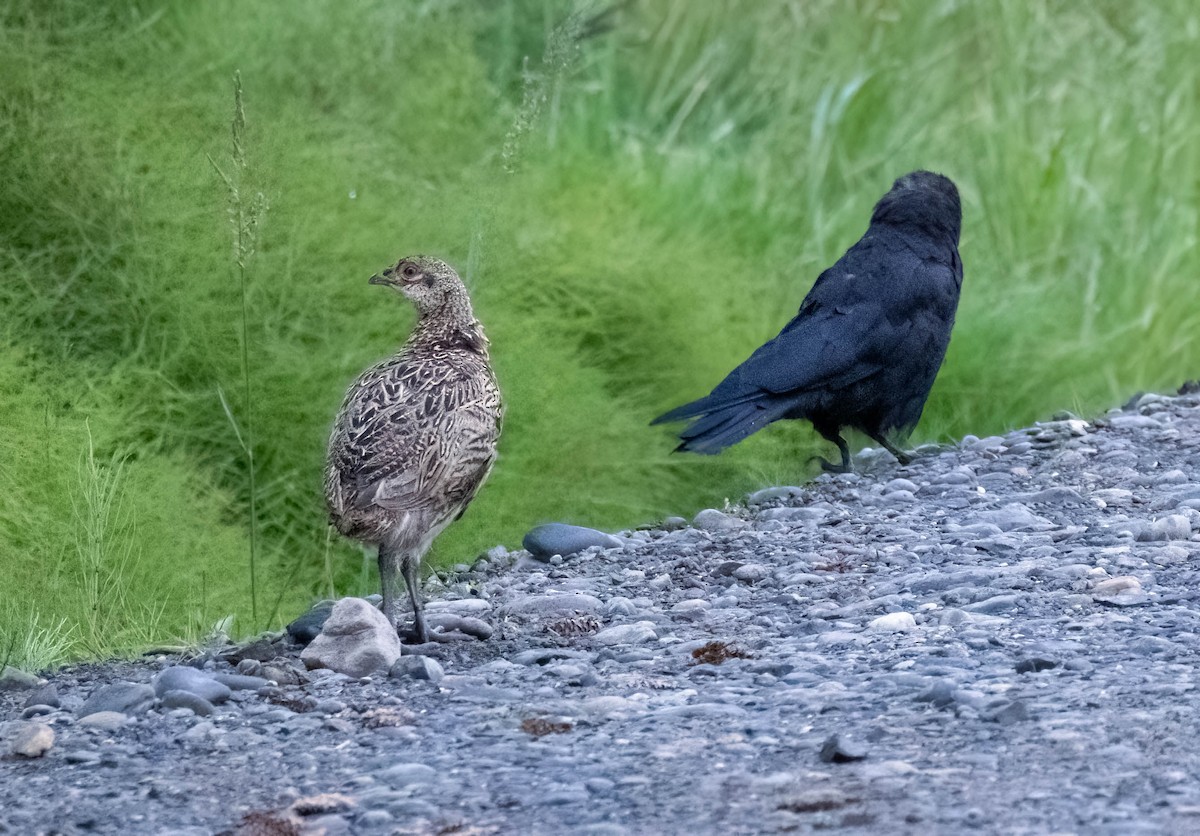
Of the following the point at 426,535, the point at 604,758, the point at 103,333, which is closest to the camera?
the point at 604,758

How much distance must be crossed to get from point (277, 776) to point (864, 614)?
1474 mm

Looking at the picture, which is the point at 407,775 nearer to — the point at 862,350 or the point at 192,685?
the point at 192,685

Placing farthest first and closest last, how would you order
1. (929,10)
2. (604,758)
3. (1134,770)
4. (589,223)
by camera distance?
(929,10), (589,223), (604,758), (1134,770)

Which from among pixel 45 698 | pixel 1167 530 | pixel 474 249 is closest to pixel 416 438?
pixel 45 698

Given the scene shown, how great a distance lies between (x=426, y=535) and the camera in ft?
12.1

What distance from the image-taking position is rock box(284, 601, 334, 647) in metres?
3.83

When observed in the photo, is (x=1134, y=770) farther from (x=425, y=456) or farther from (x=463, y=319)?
(x=463, y=319)

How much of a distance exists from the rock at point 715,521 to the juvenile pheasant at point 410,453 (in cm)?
117

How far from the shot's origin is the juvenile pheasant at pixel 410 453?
3559 mm

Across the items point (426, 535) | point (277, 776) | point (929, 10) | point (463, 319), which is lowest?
point (277, 776)

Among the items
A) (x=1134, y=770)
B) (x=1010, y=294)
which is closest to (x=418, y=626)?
(x=1134, y=770)

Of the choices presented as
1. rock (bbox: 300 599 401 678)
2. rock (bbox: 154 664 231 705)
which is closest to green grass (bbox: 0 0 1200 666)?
rock (bbox: 154 664 231 705)

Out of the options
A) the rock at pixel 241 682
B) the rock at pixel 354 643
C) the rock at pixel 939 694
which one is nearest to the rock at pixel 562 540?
the rock at pixel 354 643

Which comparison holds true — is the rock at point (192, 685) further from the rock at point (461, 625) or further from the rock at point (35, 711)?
the rock at point (461, 625)
